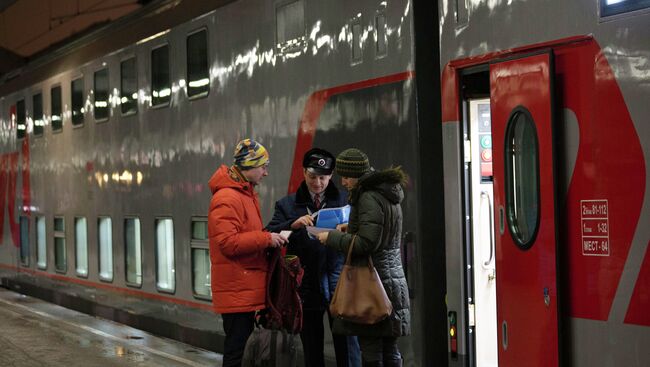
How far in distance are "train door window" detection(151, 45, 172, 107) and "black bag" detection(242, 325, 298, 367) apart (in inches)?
211

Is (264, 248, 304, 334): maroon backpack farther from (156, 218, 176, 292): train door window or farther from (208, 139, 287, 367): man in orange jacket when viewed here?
(156, 218, 176, 292): train door window

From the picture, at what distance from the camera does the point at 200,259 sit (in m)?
10.5

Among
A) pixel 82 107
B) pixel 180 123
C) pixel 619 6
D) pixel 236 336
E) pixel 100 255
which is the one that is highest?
pixel 82 107

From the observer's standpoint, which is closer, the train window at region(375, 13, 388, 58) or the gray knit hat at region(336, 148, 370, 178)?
the gray knit hat at region(336, 148, 370, 178)

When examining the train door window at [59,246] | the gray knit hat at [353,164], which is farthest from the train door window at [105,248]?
the gray knit hat at [353,164]

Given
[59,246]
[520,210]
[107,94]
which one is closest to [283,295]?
[520,210]

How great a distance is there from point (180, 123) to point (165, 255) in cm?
155

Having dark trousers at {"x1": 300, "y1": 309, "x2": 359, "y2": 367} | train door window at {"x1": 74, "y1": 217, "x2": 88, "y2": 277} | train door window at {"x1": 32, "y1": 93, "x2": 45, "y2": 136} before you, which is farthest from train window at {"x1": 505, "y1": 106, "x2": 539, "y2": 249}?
train door window at {"x1": 32, "y1": 93, "x2": 45, "y2": 136}

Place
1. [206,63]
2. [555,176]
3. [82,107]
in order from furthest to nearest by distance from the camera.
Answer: [82,107], [206,63], [555,176]

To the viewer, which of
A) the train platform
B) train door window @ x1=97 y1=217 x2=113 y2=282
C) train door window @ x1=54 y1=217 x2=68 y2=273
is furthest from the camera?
train door window @ x1=54 y1=217 x2=68 y2=273

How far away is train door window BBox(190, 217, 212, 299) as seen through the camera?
1030 cm

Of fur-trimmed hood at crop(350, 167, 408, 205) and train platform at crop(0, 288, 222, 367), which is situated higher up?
fur-trimmed hood at crop(350, 167, 408, 205)

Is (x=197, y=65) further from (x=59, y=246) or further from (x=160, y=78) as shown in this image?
(x=59, y=246)

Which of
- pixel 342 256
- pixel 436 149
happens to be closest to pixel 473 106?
pixel 436 149
